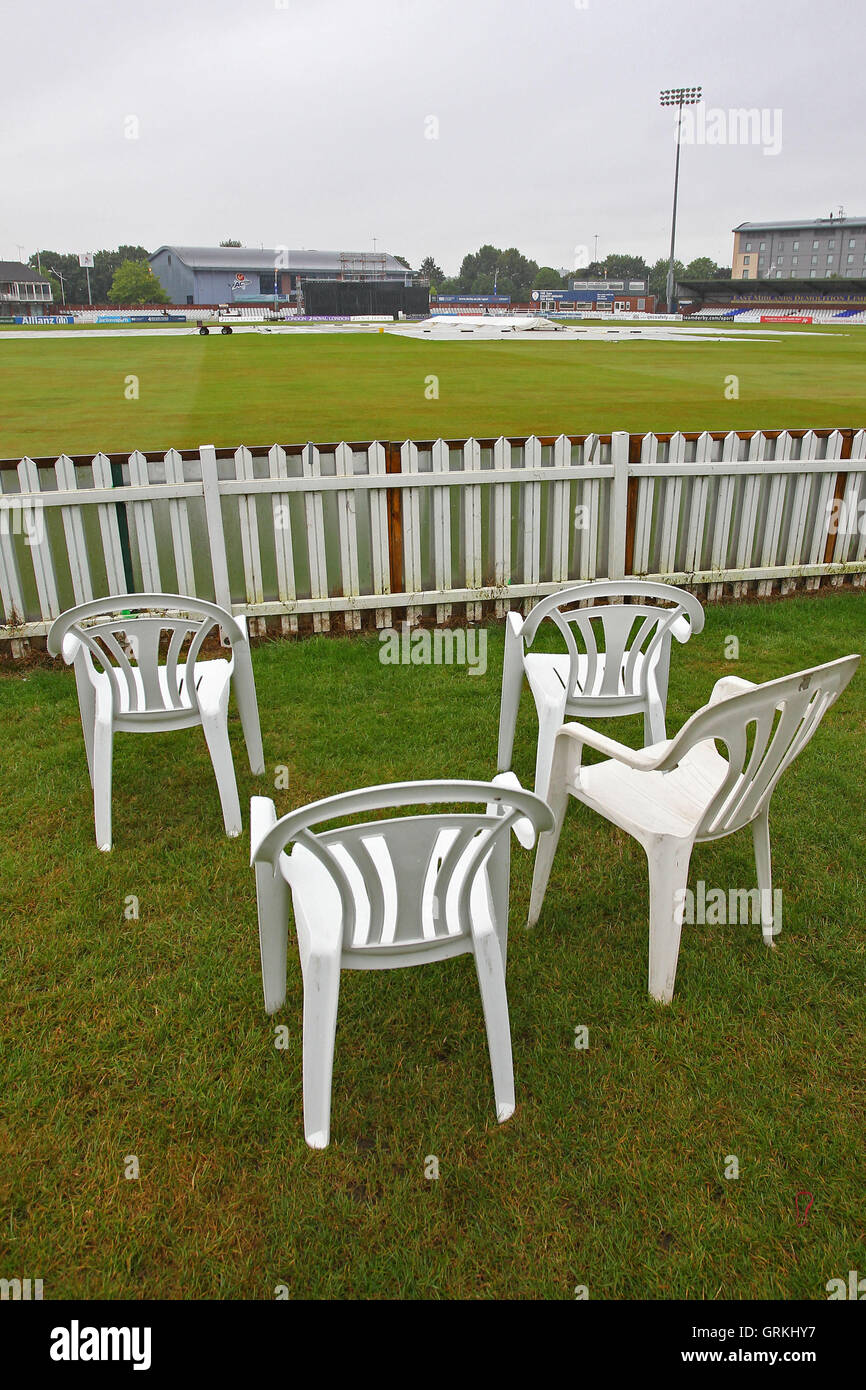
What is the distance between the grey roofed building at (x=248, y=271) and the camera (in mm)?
131000

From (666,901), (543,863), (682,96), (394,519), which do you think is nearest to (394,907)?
(666,901)

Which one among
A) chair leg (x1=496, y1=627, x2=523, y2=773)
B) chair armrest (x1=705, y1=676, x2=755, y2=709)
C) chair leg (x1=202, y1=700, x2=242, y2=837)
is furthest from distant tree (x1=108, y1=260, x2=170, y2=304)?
chair armrest (x1=705, y1=676, x2=755, y2=709)

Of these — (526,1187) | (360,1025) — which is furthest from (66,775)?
(526,1187)

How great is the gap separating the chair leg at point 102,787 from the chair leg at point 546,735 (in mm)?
1960

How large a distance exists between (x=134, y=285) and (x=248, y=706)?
13695cm

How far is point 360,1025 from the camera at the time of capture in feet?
10.00

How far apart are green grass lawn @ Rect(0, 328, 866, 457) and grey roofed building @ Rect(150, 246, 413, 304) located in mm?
97313

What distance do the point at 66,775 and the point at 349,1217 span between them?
3.07 metres

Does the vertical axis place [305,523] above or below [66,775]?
above

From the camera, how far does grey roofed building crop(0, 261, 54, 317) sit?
365 feet
